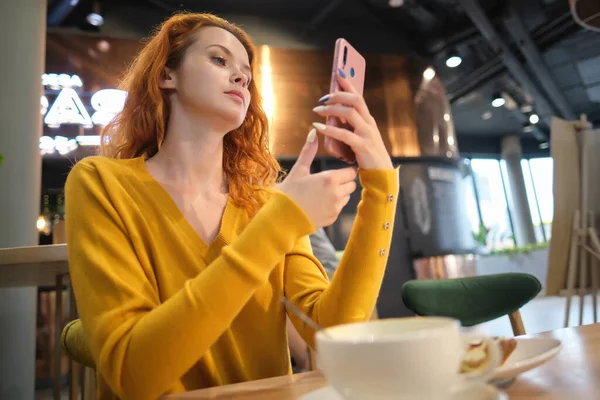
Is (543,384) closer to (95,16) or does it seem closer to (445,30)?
(95,16)

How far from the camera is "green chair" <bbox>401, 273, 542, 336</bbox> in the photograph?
1526 millimetres

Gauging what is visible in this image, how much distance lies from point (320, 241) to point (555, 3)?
20.7ft

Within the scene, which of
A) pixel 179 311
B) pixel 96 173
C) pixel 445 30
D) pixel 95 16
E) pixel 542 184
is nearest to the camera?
pixel 179 311

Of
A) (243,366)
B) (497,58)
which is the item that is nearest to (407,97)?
(497,58)

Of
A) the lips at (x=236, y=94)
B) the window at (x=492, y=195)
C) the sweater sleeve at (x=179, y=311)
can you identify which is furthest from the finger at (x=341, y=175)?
the window at (x=492, y=195)

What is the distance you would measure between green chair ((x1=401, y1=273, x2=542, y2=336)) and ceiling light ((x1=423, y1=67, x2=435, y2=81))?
21.8 ft

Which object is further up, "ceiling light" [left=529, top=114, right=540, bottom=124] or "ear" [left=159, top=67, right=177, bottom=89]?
"ceiling light" [left=529, top=114, right=540, bottom=124]

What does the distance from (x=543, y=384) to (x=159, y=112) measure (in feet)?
3.26

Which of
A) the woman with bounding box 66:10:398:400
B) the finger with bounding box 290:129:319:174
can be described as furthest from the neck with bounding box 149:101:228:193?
the finger with bounding box 290:129:319:174

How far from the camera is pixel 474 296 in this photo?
1.58m

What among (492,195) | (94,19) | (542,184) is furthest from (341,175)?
(542,184)

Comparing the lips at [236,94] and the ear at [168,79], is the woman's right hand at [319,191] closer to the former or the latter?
the lips at [236,94]

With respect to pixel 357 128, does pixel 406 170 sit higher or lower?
higher

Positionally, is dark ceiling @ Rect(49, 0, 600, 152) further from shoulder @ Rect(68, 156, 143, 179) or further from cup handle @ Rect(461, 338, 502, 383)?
cup handle @ Rect(461, 338, 502, 383)
